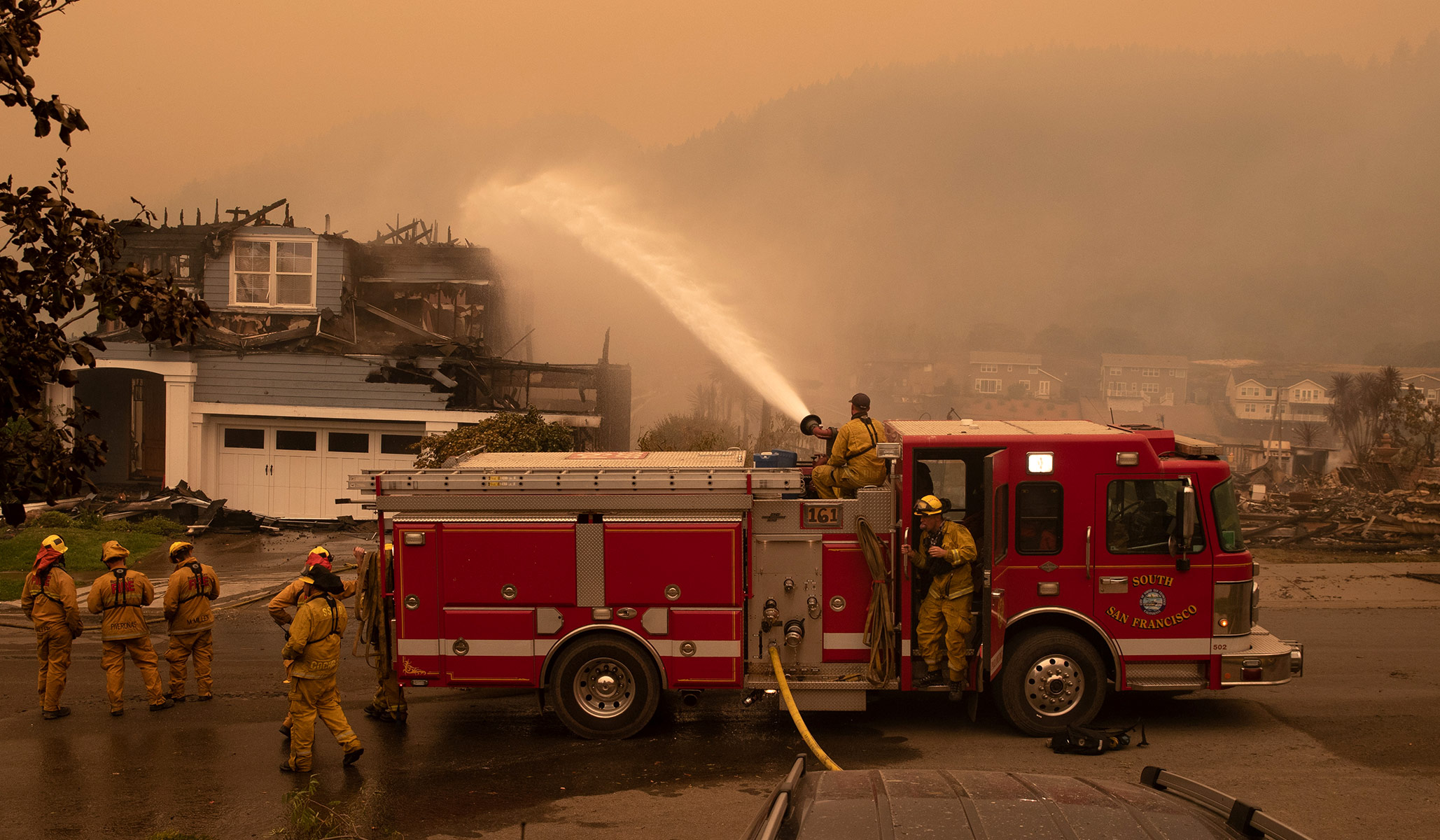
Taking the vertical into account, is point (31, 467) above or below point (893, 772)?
above

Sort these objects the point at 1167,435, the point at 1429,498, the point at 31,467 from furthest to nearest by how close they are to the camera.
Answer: the point at 1429,498
the point at 1167,435
the point at 31,467

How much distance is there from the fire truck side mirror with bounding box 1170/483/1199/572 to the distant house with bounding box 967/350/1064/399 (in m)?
54.2

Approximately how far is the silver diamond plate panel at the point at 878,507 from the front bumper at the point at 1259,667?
300 centimetres

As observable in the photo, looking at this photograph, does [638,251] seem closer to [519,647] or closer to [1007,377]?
[519,647]

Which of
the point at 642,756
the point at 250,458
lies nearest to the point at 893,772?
the point at 642,756

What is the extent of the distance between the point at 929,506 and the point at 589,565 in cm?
283

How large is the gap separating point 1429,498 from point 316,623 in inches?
791

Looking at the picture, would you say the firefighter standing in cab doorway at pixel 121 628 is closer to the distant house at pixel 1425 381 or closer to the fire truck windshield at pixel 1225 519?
the fire truck windshield at pixel 1225 519

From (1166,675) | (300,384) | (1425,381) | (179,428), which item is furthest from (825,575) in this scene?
(1425,381)

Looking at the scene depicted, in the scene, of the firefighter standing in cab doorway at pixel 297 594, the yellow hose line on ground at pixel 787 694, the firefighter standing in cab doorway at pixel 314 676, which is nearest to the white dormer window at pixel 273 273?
the firefighter standing in cab doorway at pixel 297 594

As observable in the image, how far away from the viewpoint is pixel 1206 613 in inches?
332

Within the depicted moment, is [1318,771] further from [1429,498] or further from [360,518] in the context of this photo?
[360,518]

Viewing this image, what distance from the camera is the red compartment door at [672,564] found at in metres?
8.41

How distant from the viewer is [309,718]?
7859 millimetres
